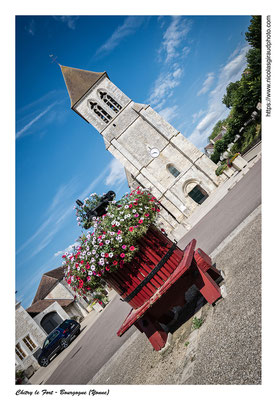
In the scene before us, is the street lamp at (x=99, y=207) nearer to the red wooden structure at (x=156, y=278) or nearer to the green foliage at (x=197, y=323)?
the red wooden structure at (x=156, y=278)

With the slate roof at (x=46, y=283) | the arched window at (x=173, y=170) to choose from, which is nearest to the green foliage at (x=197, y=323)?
the arched window at (x=173, y=170)

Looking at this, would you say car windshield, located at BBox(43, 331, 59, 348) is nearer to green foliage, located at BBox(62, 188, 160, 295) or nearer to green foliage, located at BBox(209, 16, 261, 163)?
green foliage, located at BBox(62, 188, 160, 295)

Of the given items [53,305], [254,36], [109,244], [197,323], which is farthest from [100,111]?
[197,323]

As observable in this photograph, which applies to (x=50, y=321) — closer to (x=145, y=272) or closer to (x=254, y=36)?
(x=145, y=272)

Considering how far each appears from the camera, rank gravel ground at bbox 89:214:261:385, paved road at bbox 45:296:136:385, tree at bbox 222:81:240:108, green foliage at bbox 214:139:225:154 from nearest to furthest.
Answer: gravel ground at bbox 89:214:261:385 < paved road at bbox 45:296:136:385 < green foliage at bbox 214:139:225:154 < tree at bbox 222:81:240:108

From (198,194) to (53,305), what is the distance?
1812cm

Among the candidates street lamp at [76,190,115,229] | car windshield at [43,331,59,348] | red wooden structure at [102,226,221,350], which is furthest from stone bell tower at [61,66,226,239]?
red wooden structure at [102,226,221,350]

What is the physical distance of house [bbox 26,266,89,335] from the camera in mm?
21811

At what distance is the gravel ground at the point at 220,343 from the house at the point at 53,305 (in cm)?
1803

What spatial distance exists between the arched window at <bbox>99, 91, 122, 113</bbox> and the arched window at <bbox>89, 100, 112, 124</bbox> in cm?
87

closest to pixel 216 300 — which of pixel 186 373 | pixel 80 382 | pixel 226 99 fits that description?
pixel 186 373

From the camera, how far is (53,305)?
2261cm

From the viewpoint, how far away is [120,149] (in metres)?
23.1
